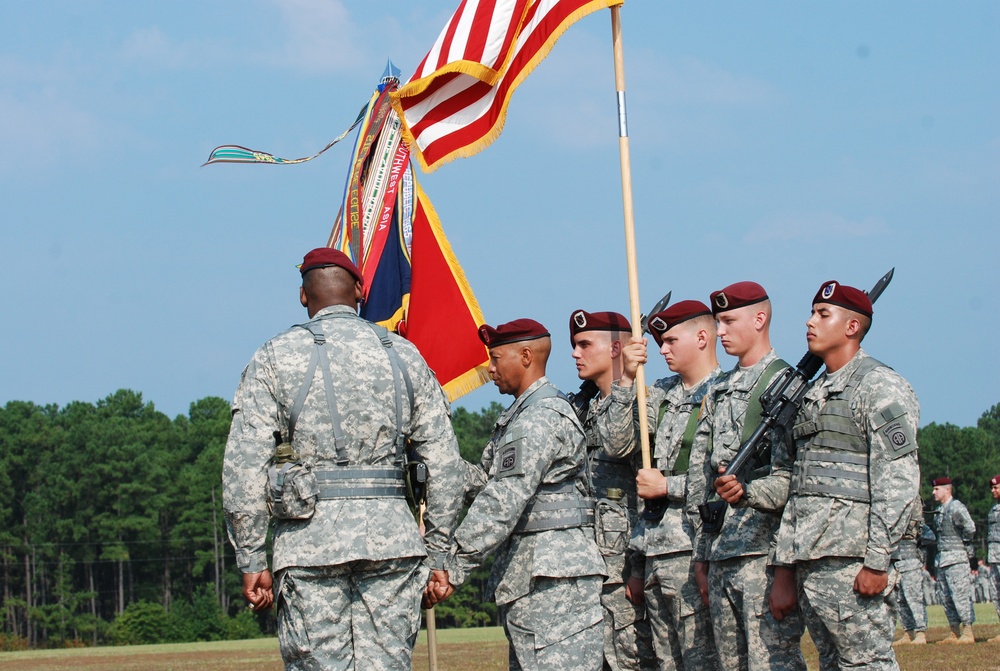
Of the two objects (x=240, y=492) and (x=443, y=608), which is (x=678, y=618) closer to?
→ (x=240, y=492)

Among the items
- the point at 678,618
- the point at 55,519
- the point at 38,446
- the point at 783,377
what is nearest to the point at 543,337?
the point at 783,377

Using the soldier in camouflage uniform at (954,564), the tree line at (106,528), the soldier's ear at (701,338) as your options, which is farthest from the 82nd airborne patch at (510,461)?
the tree line at (106,528)

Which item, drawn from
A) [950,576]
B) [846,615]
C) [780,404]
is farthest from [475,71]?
[950,576]

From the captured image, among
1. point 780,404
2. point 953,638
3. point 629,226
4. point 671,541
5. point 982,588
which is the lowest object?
point 982,588

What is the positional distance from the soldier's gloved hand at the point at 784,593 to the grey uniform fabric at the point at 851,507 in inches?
2.9

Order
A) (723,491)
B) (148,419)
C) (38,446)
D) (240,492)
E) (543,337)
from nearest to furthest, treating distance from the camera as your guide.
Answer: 1. (240,492)
2. (723,491)
3. (543,337)
4. (38,446)
5. (148,419)

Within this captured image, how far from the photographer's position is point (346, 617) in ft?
18.4

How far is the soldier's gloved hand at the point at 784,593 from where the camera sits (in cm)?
648

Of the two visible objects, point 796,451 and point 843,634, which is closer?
point 843,634

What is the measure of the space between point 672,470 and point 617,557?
2.51 ft

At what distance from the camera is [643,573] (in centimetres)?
802

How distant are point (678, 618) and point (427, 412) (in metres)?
2.56

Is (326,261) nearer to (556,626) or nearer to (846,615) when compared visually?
(556,626)

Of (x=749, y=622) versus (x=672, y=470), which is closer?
(x=749, y=622)
